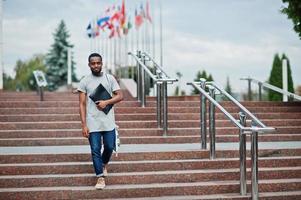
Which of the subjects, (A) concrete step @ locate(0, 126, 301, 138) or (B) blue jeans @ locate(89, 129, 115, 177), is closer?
(B) blue jeans @ locate(89, 129, 115, 177)

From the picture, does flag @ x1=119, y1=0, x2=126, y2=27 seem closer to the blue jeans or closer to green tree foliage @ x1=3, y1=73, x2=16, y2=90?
the blue jeans

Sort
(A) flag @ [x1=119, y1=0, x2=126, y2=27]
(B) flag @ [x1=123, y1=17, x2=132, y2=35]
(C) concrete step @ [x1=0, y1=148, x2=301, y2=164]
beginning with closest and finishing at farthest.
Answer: (C) concrete step @ [x1=0, y1=148, x2=301, y2=164] → (A) flag @ [x1=119, y1=0, x2=126, y2=27] → (B) flag @ [x1=123, y1=17, x2=132, y2=35]

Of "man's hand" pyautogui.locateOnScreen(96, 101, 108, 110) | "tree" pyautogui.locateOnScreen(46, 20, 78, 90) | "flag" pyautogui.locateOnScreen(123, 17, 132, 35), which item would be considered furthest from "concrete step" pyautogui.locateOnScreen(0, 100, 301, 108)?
"tree" pyautogui.locateOnScreen(46, 20, 78, 90)

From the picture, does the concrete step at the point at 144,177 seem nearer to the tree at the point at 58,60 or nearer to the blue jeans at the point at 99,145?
the blue jeans at the point at 99,145

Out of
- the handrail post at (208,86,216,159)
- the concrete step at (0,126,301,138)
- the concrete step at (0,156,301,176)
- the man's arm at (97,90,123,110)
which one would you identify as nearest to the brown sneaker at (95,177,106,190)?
the concrete step at (0,156,301,176)

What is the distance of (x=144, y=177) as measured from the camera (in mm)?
6551

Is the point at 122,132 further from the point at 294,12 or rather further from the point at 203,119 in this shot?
the point at 294,12

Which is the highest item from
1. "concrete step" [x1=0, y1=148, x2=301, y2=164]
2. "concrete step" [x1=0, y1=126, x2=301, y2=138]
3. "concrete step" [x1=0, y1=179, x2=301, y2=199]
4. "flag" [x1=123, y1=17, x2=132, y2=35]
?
"flag" [x1=123, y1=17, x2=132, y2=35]

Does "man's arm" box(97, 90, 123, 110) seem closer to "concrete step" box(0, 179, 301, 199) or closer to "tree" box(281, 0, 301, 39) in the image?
"concrete step" box(0, 179, 301, 199)

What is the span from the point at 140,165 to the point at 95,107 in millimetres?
1186

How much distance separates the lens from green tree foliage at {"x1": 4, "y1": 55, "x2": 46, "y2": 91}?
53.3 m

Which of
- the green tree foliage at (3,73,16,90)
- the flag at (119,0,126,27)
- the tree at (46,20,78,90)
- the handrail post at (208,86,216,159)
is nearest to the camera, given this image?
the handrail post at (208,86,216,159)

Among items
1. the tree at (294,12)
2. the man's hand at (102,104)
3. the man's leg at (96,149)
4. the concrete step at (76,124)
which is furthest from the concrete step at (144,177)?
the tree at (294,12)

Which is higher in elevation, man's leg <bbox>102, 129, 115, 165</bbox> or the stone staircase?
man's leg <bbox>102, 129, 115, 165</bbox>
